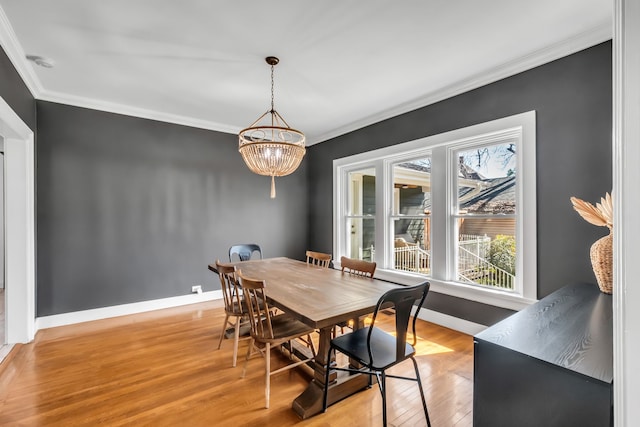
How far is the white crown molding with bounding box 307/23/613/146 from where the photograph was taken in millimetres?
2205

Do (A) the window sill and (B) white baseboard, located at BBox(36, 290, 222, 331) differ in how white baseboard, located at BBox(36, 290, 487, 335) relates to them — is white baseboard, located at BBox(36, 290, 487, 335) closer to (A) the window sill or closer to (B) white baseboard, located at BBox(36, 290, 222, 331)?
(B) white baseboard, located at BBox(36, 290, 222, 331)

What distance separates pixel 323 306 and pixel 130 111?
143 inches

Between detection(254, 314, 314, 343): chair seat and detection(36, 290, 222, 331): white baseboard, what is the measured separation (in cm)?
230

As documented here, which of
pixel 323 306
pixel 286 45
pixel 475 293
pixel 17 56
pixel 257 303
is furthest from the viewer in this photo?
pixel 475 293

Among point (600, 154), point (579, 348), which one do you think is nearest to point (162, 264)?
point (579, 348)

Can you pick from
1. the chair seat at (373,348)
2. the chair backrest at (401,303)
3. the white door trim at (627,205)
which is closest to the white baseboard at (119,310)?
the chair seat at (373,348)

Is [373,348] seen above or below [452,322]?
above

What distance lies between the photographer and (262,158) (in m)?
2.57

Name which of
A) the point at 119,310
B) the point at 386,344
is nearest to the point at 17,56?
the point at 119,310

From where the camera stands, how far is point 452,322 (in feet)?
10.6

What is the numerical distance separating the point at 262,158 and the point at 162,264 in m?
2.47

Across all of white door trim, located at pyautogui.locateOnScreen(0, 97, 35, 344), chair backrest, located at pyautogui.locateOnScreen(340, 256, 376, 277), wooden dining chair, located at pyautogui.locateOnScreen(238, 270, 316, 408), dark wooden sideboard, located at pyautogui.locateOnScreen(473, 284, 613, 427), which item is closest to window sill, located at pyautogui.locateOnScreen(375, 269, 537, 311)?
chair backrest, located at pyautogui.locateOnScreen(340, 256, 376, 277)

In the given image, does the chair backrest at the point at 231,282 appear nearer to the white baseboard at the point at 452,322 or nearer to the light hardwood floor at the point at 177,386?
the light hardwood floor at the point at 177,386

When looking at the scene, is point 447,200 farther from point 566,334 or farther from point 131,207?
point 131,207
